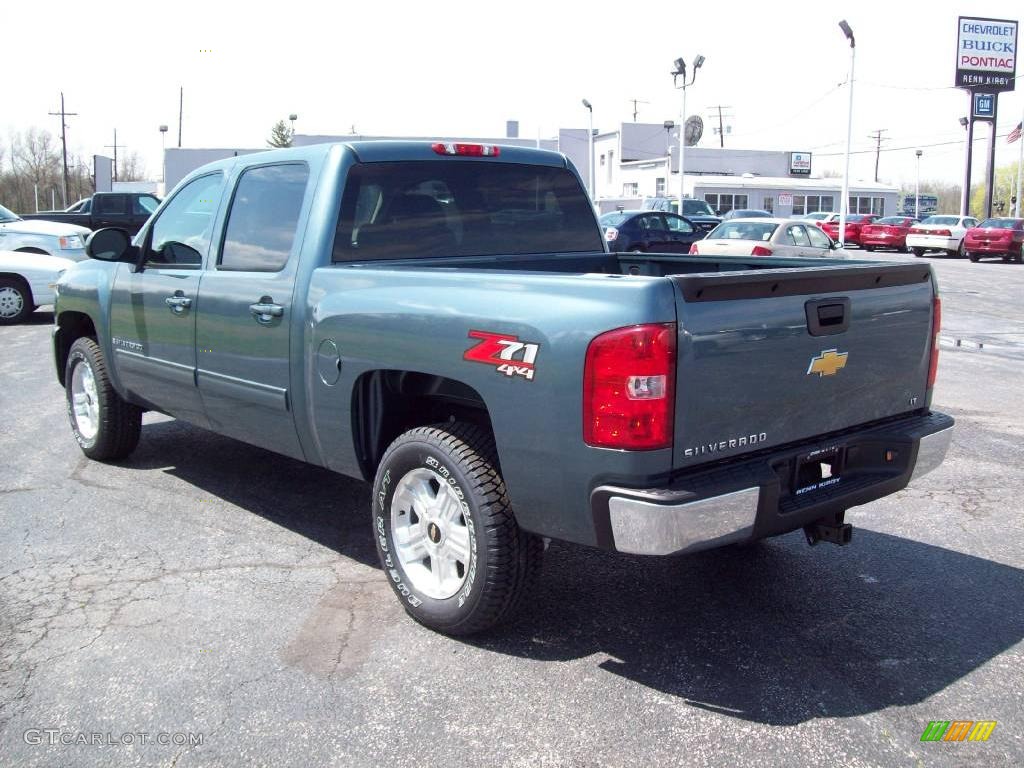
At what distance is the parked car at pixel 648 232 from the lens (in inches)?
942

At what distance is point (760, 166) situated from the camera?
74125 mm

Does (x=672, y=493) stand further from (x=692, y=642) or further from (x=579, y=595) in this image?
A: (x=579, y=595)

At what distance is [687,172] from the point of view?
6912 cm

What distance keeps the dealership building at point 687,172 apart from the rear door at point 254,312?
4684 cm

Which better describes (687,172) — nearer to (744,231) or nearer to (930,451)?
(744,231)

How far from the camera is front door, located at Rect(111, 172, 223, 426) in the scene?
522 cm

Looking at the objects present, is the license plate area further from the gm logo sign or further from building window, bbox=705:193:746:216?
the gm logo sign

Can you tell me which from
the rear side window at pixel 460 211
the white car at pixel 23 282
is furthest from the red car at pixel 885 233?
the rear side window at pixel 460 211

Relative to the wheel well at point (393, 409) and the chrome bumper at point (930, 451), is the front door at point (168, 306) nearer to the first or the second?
the wheel well at point (393, 409)

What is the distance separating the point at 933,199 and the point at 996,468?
98765 mm

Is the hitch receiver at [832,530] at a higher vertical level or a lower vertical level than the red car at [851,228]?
lower

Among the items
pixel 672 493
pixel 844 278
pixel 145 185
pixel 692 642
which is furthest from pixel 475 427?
pixel 145 185

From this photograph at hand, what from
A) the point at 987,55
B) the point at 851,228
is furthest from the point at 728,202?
the point at 851,228

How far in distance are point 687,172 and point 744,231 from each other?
52172 millimetres
